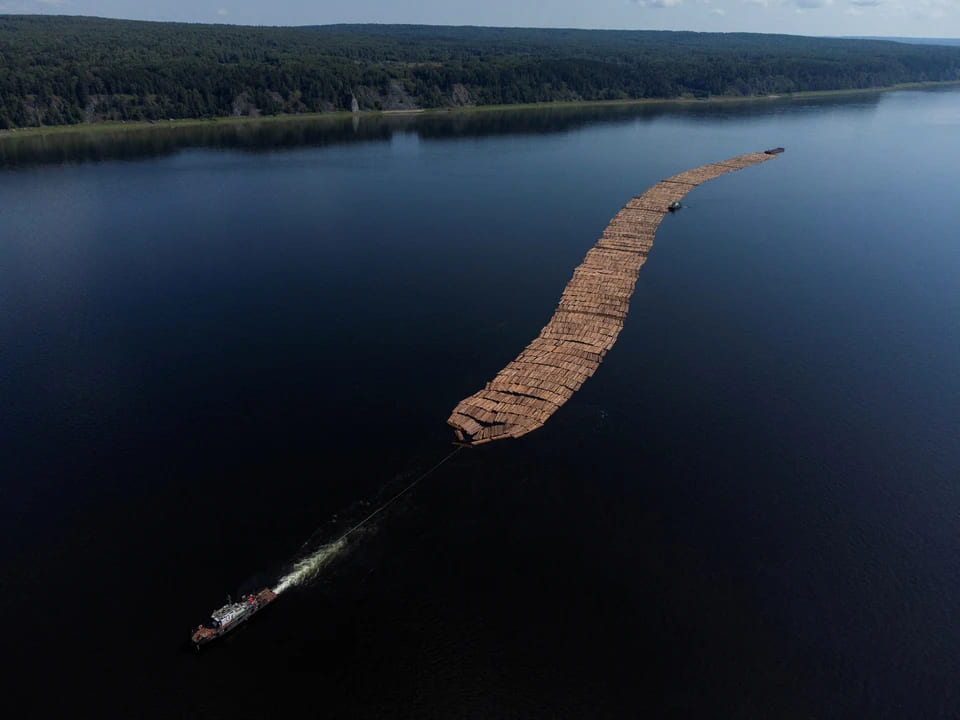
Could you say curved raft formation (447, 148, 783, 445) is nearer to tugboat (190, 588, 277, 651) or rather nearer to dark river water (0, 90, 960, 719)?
dark river water (0, 90, 960, 719)

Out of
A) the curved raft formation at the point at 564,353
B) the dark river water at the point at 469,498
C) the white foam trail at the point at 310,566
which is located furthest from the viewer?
the curved raft formation at the point at 564,353

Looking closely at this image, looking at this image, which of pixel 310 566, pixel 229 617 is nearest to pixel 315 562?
pixel 310 566

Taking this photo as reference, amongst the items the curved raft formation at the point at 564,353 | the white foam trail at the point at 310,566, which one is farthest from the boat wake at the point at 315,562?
the curved raft formation at the point at 564,353

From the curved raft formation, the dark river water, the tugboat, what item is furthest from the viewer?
the curved raft formation

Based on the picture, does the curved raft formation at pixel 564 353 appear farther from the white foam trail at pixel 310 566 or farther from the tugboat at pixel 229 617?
the tugboat at pixel 229 617

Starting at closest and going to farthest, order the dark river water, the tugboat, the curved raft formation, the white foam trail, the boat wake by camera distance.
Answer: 1. the dark river water
2. the tugboat
3. the white foam trail
4. the boat wake
5. the curved raft formation

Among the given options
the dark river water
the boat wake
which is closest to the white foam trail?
the boat wake

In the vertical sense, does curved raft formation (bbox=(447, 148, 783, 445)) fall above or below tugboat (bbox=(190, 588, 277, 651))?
above
